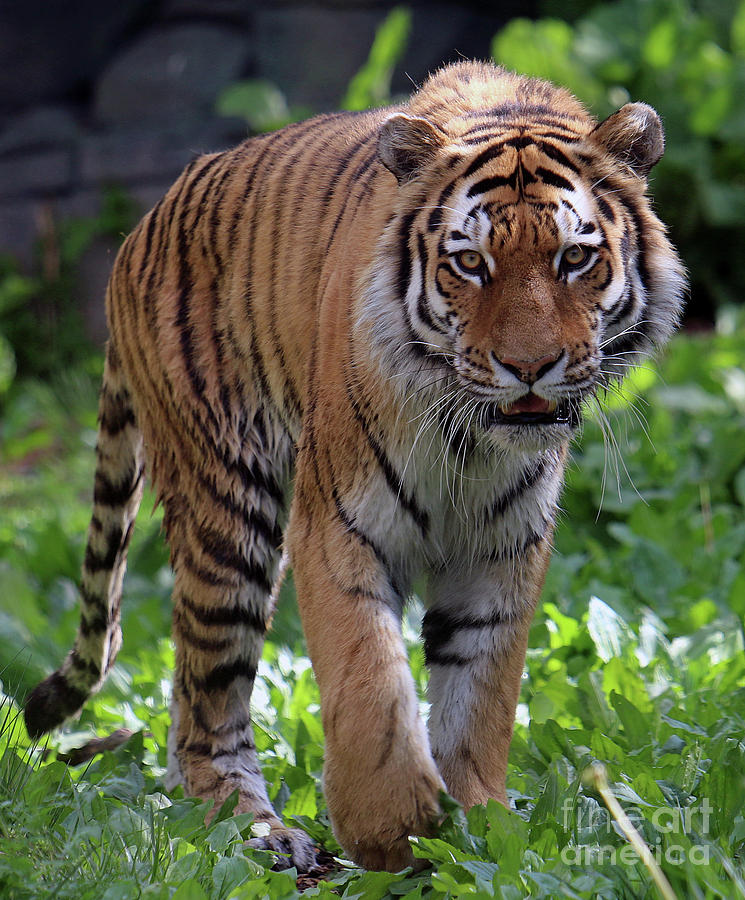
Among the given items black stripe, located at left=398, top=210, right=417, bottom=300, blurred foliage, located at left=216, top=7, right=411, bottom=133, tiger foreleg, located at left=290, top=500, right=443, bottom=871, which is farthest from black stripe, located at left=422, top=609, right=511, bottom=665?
blurred foliage, located at left=216, top=7, right=411, bottom=133

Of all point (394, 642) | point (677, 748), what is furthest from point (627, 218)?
point (677, 748)

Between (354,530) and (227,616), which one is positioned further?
(227,616)

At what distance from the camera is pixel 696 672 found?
12.5 ft

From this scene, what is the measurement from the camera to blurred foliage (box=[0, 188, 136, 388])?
10891mm

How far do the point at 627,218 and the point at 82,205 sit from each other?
9.28 m

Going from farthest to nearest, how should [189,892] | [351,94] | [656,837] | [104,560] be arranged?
[351,94] → [104,560] → [656,837] → [189,892]

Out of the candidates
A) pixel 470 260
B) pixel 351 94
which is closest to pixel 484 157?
pixel 470 260

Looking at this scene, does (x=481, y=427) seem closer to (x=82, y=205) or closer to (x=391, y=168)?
(x=391, y=168)

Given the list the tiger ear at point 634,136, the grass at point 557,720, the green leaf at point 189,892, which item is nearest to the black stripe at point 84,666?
the grass at point 557,720

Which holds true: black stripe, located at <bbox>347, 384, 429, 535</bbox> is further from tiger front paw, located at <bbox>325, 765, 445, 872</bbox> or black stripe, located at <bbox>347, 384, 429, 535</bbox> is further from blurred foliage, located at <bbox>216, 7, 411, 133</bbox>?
blurred foliage, located at <bbox>216, 7, 411, 133</bbox>

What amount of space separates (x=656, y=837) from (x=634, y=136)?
1.59 metres

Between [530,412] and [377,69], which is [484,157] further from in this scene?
[377,69]

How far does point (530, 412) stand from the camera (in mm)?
2693

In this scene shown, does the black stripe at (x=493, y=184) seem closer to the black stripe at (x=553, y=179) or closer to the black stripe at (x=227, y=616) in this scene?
the black stripe at (x=553, y=179)
